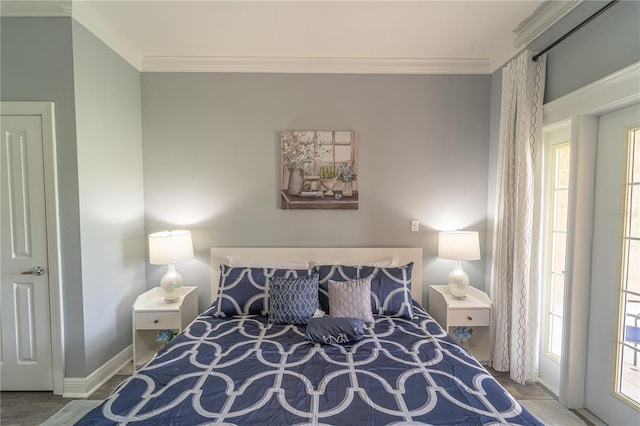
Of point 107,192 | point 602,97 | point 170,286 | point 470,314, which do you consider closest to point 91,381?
point 170,286

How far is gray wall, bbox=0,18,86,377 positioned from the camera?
1.96 metres

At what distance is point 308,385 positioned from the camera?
4.39ft

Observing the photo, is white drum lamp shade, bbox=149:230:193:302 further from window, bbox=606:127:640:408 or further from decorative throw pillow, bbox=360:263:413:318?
window, bbox=606:127:640:408

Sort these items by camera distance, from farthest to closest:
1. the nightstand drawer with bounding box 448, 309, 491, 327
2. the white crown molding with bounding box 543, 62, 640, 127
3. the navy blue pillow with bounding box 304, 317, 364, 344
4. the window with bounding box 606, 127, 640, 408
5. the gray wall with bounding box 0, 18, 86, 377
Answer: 1. the nightstand drawer with bounding box 448, 309, 491, 327
2. the gray wall with bounding box 0, 18, 86, 377
3. the navy blue pillow with bounding box 304, 317, 364, 344
4. the window with bounding box 606, 127, 640, 408
5. the white crown molding with bounding box 543, 62, 640, 127

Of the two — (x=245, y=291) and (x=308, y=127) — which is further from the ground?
(x=308, y=127)

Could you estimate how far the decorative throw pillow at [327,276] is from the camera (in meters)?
2.23

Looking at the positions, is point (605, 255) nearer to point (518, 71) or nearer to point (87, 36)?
point (518, 71)

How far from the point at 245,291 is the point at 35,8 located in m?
2.53

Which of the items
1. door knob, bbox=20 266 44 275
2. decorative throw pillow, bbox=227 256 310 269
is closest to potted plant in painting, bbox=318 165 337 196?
decorative throw pillow, bbox=227 256 310 269

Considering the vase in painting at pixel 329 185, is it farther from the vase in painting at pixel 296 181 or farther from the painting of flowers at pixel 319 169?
the vase in painting at pixel 296 181

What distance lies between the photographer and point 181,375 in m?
1.41

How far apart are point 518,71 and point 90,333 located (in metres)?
3.97

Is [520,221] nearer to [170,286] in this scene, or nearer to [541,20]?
[541,20]

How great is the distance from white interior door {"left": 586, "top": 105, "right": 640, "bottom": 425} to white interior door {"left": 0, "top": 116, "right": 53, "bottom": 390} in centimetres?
388
